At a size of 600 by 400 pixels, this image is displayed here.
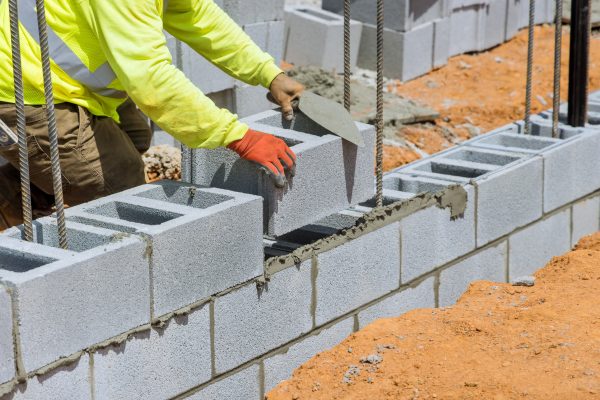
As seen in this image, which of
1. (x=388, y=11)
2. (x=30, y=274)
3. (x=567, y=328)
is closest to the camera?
(x=30, y=274)

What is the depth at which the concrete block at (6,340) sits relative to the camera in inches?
128

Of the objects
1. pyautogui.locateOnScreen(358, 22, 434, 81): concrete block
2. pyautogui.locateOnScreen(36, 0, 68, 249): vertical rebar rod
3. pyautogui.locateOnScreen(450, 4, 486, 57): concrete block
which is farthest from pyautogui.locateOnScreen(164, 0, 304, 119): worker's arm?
pyautogui.locateOnScreen(450, 4, 486, 57): concrete block

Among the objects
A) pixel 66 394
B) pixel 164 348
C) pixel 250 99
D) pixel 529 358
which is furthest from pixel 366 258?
pixel 250 99

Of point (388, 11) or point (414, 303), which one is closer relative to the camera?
point (414, 303)

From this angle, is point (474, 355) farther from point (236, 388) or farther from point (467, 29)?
point (467, 29)

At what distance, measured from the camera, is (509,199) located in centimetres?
536

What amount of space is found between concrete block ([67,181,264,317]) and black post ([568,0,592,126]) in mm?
2807

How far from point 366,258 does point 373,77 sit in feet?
18.4

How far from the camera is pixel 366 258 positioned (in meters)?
4.56

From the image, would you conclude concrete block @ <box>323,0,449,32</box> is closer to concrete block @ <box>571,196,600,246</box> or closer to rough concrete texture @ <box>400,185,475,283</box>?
concrete block @ <box>571,196,600,246</box>

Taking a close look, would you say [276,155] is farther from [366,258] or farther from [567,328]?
[567,328]

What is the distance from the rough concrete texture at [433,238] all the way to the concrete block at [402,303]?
0.06 m

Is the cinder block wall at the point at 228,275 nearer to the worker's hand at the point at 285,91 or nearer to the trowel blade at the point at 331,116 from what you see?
the trowel blade at the point at 331,116

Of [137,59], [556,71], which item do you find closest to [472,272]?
[556,71]
